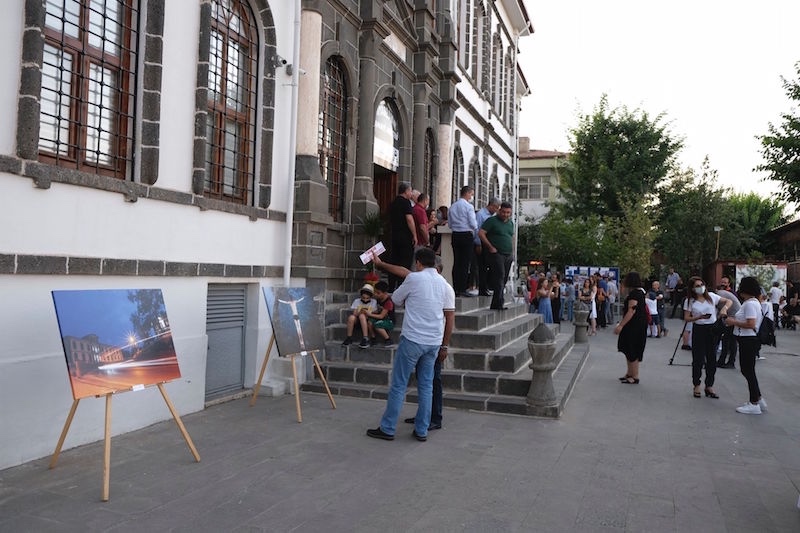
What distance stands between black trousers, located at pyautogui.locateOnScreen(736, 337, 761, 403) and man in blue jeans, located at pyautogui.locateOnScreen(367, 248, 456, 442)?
4.28 m

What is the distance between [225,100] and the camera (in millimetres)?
7949

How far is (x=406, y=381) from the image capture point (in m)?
6.26

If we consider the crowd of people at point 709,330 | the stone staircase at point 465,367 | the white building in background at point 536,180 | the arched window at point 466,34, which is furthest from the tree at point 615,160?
the stone staircase at point 465,367

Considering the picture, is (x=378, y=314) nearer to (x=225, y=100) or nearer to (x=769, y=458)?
(x=225, y=100)

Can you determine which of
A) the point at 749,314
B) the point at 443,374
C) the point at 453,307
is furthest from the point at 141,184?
the point at 749,314

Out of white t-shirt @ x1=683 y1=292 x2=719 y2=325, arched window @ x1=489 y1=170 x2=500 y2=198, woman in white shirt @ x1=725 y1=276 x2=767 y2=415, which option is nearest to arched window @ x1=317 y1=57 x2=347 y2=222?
white t-shirt @ x1=683 y1=292 x2=719 y2=325

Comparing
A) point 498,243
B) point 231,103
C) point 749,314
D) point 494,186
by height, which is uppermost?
point 494,186

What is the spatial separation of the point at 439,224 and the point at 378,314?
139 inches

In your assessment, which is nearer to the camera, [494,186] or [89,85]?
[89,85]

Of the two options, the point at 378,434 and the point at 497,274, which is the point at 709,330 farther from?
the point at 378,434

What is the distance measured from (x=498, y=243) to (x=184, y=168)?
517 cm

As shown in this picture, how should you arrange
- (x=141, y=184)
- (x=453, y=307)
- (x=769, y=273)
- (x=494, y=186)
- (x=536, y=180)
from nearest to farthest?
(x=141, y=184) < (x=453, y=307) < (x=494, y=186) < (x=769, y=273) < (x=536, y=180)

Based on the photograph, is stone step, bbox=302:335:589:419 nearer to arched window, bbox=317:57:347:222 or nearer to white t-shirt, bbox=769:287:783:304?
arched window, bbox=317:57:347:222

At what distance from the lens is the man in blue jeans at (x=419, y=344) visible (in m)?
6.23
